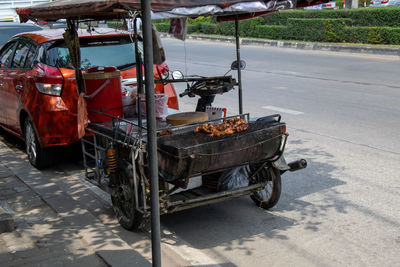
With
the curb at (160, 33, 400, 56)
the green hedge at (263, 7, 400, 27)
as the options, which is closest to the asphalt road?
the curb at (160, 33, 400, 56)

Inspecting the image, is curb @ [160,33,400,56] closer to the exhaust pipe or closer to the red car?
the red car

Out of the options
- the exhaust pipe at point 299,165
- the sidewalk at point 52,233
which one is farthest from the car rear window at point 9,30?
the exhaust pipe at point 299,165

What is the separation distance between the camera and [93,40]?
7.05 metres

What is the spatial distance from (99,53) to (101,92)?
1.31 m

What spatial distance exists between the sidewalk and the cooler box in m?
1.06

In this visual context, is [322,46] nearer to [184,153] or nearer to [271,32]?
[271,32]

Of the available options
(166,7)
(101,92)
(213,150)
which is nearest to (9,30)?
(101,92)

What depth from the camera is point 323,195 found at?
5.93m

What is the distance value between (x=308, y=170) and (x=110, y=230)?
296cm

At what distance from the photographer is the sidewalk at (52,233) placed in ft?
14.2

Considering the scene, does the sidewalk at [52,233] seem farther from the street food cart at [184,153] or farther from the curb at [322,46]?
the curb at [322,46]

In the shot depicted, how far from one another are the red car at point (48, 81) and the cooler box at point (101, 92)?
2.17ft

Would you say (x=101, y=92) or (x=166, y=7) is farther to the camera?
(x=101, y=92)

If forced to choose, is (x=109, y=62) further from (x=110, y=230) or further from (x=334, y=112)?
(x=334, y=112)
